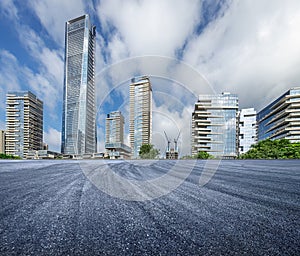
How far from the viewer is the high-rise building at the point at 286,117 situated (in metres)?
65.9

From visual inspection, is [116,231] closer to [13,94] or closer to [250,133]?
[250,133]

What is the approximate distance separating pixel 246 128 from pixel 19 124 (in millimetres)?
150251

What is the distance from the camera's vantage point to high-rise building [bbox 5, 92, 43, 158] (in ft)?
359

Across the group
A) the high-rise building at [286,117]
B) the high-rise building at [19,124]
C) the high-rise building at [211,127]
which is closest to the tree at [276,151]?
the high-rise building at [211,127]

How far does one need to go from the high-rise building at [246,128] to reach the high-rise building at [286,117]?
100 feet

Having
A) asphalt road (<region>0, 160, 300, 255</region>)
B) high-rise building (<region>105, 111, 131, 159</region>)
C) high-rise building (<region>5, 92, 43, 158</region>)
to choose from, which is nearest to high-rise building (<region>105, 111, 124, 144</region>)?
high-rise building (<region>105, 111, 131, 159</region>)

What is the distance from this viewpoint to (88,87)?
796cm

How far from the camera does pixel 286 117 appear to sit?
69.1m

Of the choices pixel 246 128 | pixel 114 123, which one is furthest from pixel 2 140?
pixel 246 128

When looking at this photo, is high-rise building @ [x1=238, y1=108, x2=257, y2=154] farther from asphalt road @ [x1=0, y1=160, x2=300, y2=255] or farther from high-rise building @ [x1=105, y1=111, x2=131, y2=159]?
asphalt road @ [x1=0, y1=160, x2=300, y2=255]

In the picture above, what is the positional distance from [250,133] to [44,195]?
132638 millimetres

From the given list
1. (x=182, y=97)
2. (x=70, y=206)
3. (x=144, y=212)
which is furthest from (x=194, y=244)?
(x=182, y=97)

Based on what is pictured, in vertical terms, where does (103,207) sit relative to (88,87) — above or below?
below

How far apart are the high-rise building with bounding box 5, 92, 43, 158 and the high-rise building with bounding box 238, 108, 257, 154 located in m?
141
